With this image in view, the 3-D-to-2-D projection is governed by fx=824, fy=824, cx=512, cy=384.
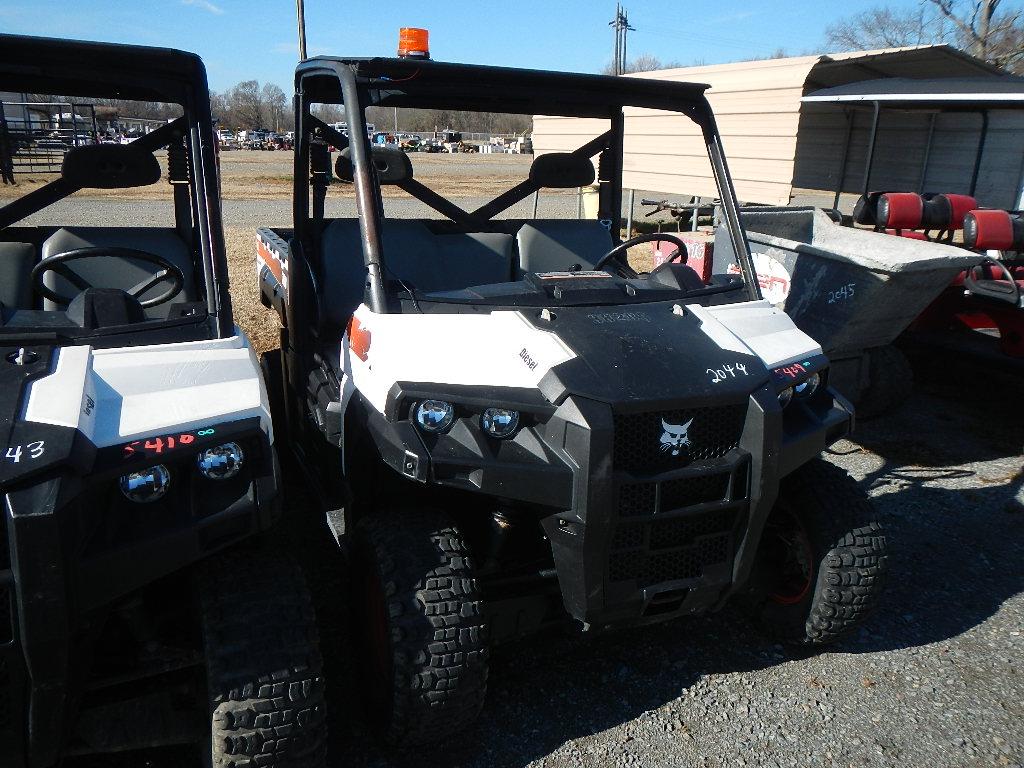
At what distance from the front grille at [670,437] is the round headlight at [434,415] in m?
0.50

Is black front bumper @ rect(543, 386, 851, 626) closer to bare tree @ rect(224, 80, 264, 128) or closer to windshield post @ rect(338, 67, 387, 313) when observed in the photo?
windshield post @ rect(338, 67, 387, 313)

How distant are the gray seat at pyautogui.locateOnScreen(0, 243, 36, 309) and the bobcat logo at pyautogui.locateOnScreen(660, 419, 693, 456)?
2442 millimetres

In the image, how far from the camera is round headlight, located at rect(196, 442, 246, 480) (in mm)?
2180

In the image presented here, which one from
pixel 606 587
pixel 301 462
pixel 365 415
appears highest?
pixel 365 415

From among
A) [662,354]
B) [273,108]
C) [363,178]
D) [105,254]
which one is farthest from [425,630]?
[273,108]

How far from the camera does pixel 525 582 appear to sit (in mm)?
2816

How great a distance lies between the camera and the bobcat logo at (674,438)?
8.09 feet

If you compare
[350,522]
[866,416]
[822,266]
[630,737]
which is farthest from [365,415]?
[866,416]

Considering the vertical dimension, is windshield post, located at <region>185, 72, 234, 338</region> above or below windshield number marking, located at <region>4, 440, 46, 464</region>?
above

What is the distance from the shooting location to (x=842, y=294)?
5.12 m

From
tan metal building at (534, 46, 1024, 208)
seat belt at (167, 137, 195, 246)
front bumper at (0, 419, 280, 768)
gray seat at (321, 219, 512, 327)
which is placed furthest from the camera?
tan metal building at (534, 46, 1024, 208)

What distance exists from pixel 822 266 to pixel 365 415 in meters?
3.63

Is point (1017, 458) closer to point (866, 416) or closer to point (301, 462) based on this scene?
point (866, 416)

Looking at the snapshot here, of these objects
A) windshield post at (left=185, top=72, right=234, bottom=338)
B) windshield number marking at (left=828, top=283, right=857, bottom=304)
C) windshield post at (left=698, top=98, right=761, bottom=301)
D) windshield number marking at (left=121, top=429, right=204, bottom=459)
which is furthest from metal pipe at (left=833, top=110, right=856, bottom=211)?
windshield number marking at (left=121, top=429, right=204, bottom=459)
